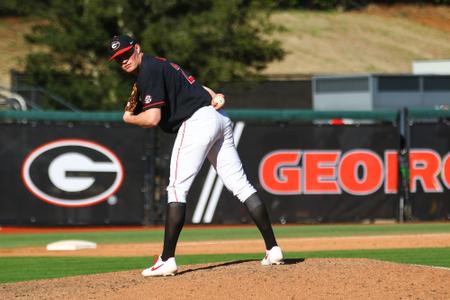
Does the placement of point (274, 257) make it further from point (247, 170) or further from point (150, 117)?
point (247, 170)

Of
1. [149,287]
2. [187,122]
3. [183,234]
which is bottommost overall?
[183,234]

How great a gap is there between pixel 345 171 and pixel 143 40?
12861 millimetres

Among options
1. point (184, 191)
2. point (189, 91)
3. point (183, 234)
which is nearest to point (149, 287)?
point (184, 191)

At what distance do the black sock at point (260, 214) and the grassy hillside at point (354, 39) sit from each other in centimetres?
3521

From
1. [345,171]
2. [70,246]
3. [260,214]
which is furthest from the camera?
[345,171]

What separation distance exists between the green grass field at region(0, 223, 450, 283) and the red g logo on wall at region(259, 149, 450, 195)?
632 millimetres

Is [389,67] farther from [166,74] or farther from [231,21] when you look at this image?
[166,74]

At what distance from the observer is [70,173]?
15898 millimetres

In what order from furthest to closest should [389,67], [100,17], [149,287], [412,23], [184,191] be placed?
[412,23]
[389,67]
[100,17]
[184,191]
[149,287]

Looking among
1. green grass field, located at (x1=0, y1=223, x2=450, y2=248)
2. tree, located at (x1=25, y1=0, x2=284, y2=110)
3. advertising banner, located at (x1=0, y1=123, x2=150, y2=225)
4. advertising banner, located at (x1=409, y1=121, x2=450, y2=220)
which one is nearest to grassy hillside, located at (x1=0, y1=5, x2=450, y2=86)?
tree, located at (x1=25, y1=0, x2=284, y2=110)

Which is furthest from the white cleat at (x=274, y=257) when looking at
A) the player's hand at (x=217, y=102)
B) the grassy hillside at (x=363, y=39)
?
the grassy hillside at (x=363, y=39)

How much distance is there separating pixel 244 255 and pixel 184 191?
3.65m

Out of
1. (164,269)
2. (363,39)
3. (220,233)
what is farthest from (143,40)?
(363,39)

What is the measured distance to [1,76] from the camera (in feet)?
133
